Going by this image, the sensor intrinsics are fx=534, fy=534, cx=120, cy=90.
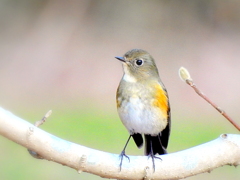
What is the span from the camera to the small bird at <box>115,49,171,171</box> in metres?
3.63

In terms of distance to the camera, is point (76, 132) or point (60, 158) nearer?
point (60, 158)

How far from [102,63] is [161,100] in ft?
26.2

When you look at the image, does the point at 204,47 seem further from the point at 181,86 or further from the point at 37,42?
the point at 37,42

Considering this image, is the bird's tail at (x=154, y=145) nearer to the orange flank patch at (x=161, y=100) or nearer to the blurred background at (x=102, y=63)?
the orange flank patch at (x=161, y=100)

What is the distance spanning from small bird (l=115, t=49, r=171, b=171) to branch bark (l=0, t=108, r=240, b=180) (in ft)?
3.17

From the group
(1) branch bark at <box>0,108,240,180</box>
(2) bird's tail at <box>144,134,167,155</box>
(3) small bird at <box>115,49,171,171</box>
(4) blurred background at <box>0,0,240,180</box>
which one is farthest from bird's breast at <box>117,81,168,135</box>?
(4) blurred background at <box>0,0,240,180</box>

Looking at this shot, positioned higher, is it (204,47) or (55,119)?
(204,47)

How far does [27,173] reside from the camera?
6867mm

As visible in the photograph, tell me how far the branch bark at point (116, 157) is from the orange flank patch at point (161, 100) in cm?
99

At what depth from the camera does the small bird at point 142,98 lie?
3629 mm

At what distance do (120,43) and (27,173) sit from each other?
6.24 m

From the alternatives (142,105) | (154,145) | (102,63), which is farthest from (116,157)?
(102,63)

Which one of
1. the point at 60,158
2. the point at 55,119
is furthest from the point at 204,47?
the point at 60,158

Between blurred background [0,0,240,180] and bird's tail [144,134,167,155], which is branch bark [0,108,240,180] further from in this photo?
blurred background [0,0,240,180]
